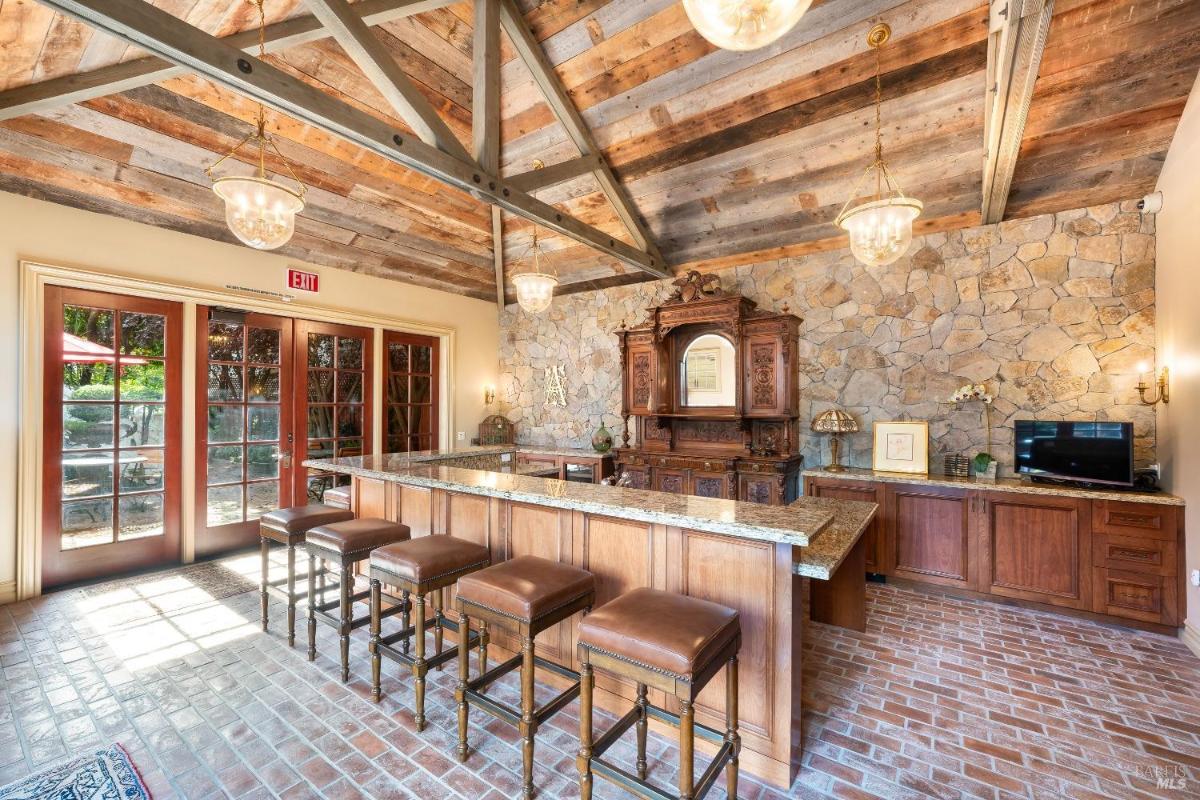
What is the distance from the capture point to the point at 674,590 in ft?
7.14

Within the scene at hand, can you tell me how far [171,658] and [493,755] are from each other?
6.84 ft

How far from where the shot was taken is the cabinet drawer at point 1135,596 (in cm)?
311

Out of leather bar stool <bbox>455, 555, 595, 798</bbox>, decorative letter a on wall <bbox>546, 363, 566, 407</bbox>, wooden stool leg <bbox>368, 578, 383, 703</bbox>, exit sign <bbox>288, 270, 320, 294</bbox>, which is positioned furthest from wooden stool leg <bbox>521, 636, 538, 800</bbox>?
decorative letter a on wall <bbox>546, 363, 566, 407</bbox>

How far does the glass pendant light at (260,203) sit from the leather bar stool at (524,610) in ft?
7.54

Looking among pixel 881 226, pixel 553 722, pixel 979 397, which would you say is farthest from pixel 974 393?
pixel 553 722

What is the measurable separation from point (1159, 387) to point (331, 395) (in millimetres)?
7035

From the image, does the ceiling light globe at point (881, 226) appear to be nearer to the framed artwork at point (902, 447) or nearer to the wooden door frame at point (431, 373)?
the framed artwork at point (902, 447)

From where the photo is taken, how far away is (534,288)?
413 cm

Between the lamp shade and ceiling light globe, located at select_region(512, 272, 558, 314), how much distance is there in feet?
8.81

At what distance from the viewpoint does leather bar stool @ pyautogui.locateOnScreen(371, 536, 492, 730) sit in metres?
2.21

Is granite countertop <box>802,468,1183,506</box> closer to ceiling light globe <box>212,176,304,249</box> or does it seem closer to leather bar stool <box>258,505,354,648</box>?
leather bar stool <box>258,505,354,648</box>

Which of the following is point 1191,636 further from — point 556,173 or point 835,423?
point 556,173

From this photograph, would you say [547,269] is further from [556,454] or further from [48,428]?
[48,428]

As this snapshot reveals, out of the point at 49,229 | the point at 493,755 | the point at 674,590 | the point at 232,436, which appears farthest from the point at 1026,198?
Answer: the point at 49,229
